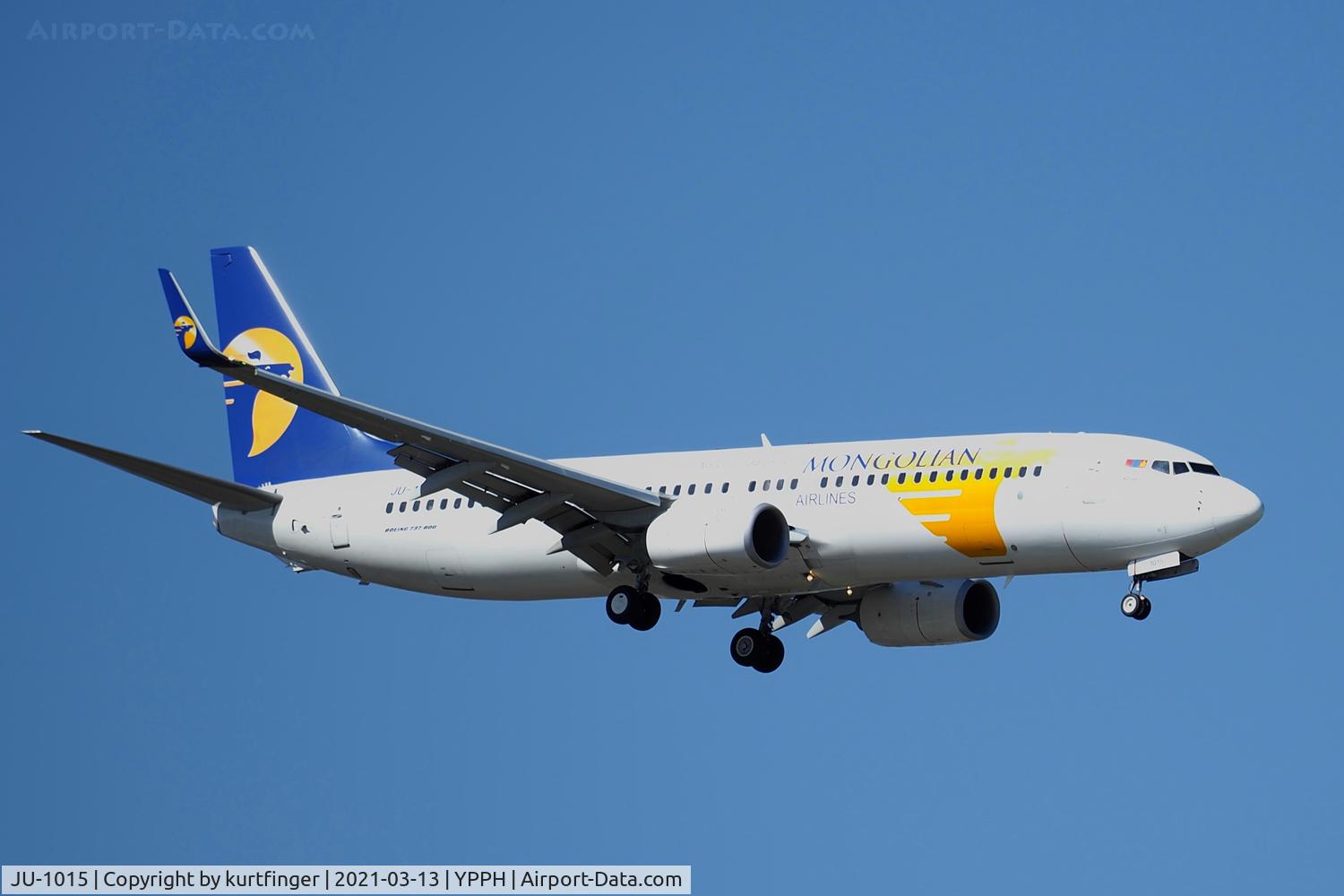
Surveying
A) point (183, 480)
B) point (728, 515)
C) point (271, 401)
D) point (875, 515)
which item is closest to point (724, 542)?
point (728, 515)

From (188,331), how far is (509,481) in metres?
8.10

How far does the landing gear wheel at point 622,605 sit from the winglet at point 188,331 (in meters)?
10.1

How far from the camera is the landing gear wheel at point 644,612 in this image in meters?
46.5

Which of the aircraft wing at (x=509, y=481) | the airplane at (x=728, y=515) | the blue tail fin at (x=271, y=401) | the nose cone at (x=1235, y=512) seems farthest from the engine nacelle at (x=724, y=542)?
the blue tail fin at (x=271, y=401)

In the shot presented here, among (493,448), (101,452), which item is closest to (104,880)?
(101,452)

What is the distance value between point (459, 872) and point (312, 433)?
48.9 ft

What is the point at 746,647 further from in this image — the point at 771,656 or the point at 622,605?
the point at 622,605

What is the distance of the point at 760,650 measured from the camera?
50219 mm

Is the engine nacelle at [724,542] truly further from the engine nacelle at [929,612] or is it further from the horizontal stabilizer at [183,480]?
the horizontal stabilizer at [183,480]

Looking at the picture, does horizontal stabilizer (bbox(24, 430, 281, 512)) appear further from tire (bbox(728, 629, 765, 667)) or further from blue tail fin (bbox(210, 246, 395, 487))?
tire (bbox(728, 629, 765, 667))

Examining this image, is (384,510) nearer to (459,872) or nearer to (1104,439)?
(459,872)

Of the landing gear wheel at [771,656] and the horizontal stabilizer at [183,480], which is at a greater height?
the horizontal stabilizer at [183,480]

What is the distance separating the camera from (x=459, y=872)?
41.4 m

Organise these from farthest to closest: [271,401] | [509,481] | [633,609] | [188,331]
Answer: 1. [271,401]
2. [633,609]
3. [509,481]
4. [188,331]
